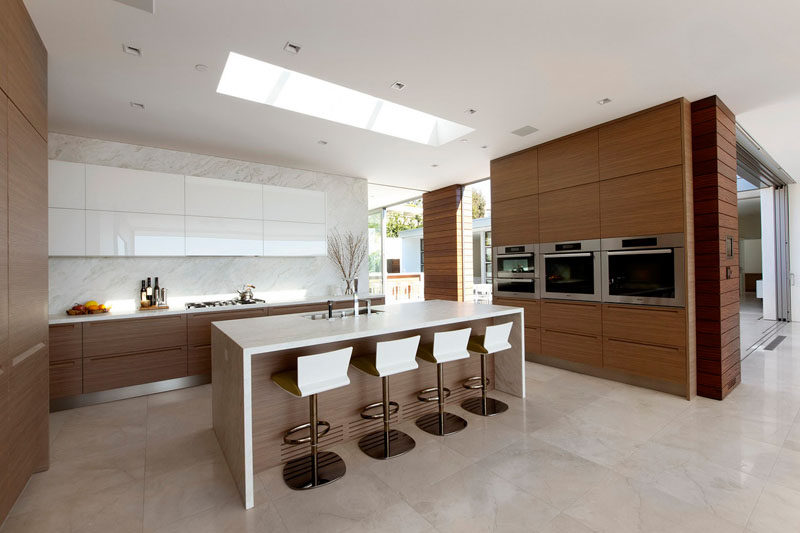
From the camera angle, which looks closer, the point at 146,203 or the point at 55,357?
the point at 55,357

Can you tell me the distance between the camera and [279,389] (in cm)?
247

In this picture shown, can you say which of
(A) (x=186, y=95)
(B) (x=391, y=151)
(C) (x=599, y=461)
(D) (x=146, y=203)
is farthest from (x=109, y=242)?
(C) (x=599, y=461)

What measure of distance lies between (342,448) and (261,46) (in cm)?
279

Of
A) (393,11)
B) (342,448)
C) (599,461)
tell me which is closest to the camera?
(393,11)

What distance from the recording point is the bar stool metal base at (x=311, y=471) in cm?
219

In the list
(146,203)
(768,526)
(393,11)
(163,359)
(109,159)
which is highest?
(393,11)

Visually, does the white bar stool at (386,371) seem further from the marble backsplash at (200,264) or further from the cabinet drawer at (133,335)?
the marble backsplash at (200,264)

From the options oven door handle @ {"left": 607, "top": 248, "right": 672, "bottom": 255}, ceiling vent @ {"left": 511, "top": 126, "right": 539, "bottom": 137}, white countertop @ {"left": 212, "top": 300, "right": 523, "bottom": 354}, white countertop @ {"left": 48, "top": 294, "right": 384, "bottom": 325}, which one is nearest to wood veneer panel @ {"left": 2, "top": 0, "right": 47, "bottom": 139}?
white countertop @ {"left": 212, "top": 300, "right": 523, "bottom": 354}

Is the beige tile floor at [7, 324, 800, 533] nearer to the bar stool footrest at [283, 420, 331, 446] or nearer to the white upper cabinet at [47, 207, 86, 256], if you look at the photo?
the bar stool footrest at [283, 420, 331, 446]

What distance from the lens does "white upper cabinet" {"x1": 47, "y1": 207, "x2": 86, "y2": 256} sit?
356 cm

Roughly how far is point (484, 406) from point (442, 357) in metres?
0.72

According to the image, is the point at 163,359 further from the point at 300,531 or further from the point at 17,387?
the point at 300,531

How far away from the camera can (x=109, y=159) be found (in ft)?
13.3

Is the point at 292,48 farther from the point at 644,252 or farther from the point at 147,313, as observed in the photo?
the point at 644,252
